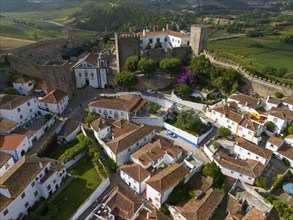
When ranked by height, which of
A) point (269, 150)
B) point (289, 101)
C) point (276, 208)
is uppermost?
point (289, 101)

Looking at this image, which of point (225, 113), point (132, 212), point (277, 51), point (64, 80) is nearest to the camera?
point (132, 212)

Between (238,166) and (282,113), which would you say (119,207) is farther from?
(282,113)

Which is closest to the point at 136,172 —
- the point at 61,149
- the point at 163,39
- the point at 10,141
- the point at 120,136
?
the point at 120,136

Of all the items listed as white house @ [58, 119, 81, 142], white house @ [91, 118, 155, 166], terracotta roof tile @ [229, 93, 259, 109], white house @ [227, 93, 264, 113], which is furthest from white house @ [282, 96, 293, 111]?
white house @ [58, 119, 81, 142]

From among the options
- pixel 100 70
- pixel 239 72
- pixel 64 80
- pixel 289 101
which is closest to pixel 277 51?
pixel 239 72

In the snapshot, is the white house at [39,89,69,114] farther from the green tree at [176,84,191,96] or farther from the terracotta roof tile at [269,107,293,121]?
the terracotta roof tile at [269,107,293,121]

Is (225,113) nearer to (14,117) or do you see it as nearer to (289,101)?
(289,101)
